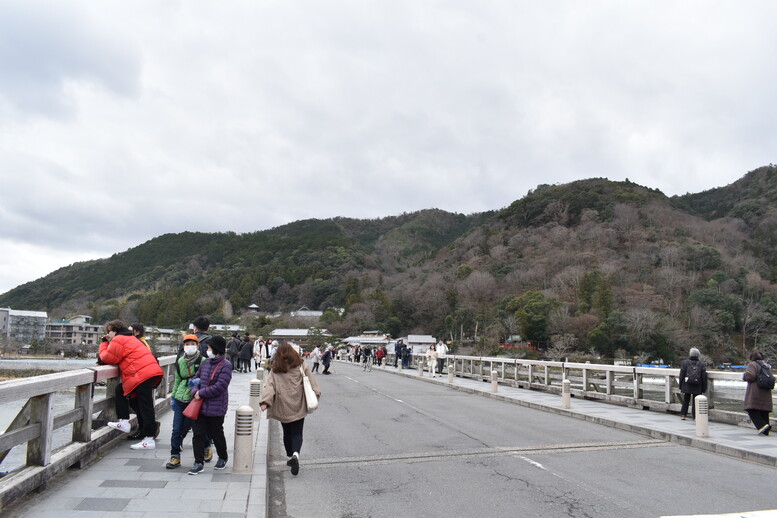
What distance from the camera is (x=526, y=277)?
10025 centimetres

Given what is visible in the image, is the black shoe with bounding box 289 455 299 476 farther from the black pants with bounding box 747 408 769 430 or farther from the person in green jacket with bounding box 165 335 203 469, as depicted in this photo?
the black pants with bounding box 747 408 769 430

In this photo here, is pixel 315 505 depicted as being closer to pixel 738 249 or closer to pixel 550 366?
pixel 550 366

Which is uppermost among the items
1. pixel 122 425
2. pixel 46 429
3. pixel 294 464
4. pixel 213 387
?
pixel 213 387

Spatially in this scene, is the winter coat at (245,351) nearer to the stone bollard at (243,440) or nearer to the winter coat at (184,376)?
the winter coat at (184,376)

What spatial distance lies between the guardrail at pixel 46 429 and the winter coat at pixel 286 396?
218 cm

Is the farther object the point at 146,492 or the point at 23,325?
the point at 23,325

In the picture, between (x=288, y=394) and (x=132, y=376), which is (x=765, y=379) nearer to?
(x=288, y=394)

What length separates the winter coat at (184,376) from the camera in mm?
7125

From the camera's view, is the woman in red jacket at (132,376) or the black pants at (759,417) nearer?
the woman in red jacket at (132,376)

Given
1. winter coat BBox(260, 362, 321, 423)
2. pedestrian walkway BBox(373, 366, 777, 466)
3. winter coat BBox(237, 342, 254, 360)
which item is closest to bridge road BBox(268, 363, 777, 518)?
pedestrian walkway BBox(373, 366, 777, 466)

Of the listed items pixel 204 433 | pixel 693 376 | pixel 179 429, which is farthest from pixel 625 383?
pixel 179 429

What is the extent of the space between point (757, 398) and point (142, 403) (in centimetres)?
1102

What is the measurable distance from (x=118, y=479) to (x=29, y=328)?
14212 centimetres

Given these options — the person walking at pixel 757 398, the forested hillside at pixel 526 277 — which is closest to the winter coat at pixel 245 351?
the person walking at pixel 757 398
